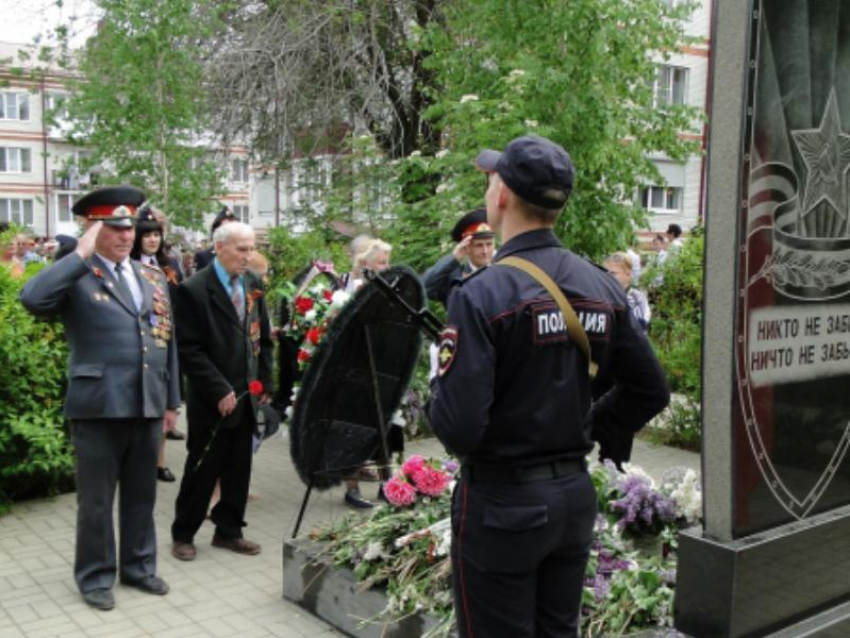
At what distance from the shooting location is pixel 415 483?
16.6 ft

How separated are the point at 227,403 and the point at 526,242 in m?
3.33

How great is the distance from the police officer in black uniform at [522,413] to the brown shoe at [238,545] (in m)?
3.41

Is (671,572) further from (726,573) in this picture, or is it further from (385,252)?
(385,252)

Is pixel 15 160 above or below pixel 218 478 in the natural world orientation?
above

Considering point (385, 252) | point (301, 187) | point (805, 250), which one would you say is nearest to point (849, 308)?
point (805, 250)

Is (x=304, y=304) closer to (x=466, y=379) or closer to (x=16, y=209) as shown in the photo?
(x=466, y=379)

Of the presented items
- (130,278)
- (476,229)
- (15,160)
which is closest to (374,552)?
(130,278)

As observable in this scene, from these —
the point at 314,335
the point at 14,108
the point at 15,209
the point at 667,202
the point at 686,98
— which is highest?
the point at 14,108

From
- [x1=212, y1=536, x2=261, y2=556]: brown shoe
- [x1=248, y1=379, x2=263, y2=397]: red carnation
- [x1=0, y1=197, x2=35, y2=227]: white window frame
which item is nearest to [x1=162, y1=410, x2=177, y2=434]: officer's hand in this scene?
[x1=248, y1=379, x2=263, y2=397]: red carnation

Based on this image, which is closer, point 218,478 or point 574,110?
point 218,478

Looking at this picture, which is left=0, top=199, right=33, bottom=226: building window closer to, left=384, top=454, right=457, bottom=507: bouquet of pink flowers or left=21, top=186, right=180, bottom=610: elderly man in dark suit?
left=21, top=186, right=180, bottom=610: elderly man in dark suit

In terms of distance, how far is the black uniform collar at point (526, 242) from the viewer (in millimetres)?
2770

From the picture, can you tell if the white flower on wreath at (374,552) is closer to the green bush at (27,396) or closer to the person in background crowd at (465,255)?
the person in background crowd at (465,255)

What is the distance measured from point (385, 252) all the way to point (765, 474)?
4.20 metres
